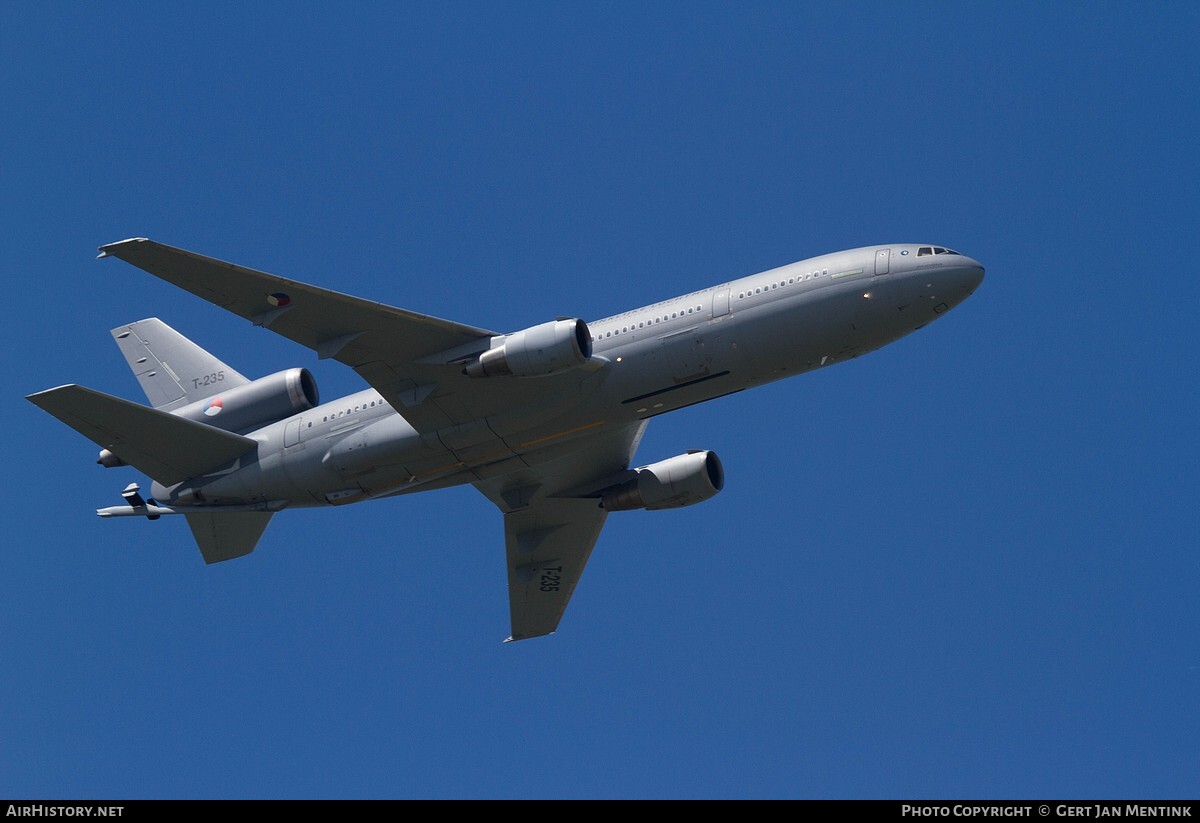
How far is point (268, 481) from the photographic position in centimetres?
4241

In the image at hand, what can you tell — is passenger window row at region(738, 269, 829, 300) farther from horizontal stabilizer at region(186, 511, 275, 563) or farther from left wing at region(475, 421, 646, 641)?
horizontal stabilizer at region(186, 511, 275, 563)

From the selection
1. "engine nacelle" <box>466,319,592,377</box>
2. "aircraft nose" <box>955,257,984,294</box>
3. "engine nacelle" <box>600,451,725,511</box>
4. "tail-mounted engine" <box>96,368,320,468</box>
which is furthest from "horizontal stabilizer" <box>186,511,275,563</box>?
"aircraft nose" <box>955,257,984,294</box>

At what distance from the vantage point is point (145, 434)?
41750 mm

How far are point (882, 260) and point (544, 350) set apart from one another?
9190 millimetres

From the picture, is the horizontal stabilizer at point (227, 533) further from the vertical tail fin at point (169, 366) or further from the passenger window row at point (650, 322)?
the passenger window row at point (650, 322)

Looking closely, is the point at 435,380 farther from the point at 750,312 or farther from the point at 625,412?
the point at 750,312

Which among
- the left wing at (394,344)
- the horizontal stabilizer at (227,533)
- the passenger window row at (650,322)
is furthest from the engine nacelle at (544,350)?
the horizontal stabilizer at (227,533)

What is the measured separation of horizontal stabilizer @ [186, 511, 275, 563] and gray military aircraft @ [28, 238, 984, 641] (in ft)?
0.20

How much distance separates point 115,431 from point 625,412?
14.7 m

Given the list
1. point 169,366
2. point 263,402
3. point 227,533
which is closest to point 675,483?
point 263,402

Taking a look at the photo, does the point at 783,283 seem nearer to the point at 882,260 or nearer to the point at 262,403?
the point at 882,260

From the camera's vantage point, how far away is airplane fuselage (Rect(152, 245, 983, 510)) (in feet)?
125
